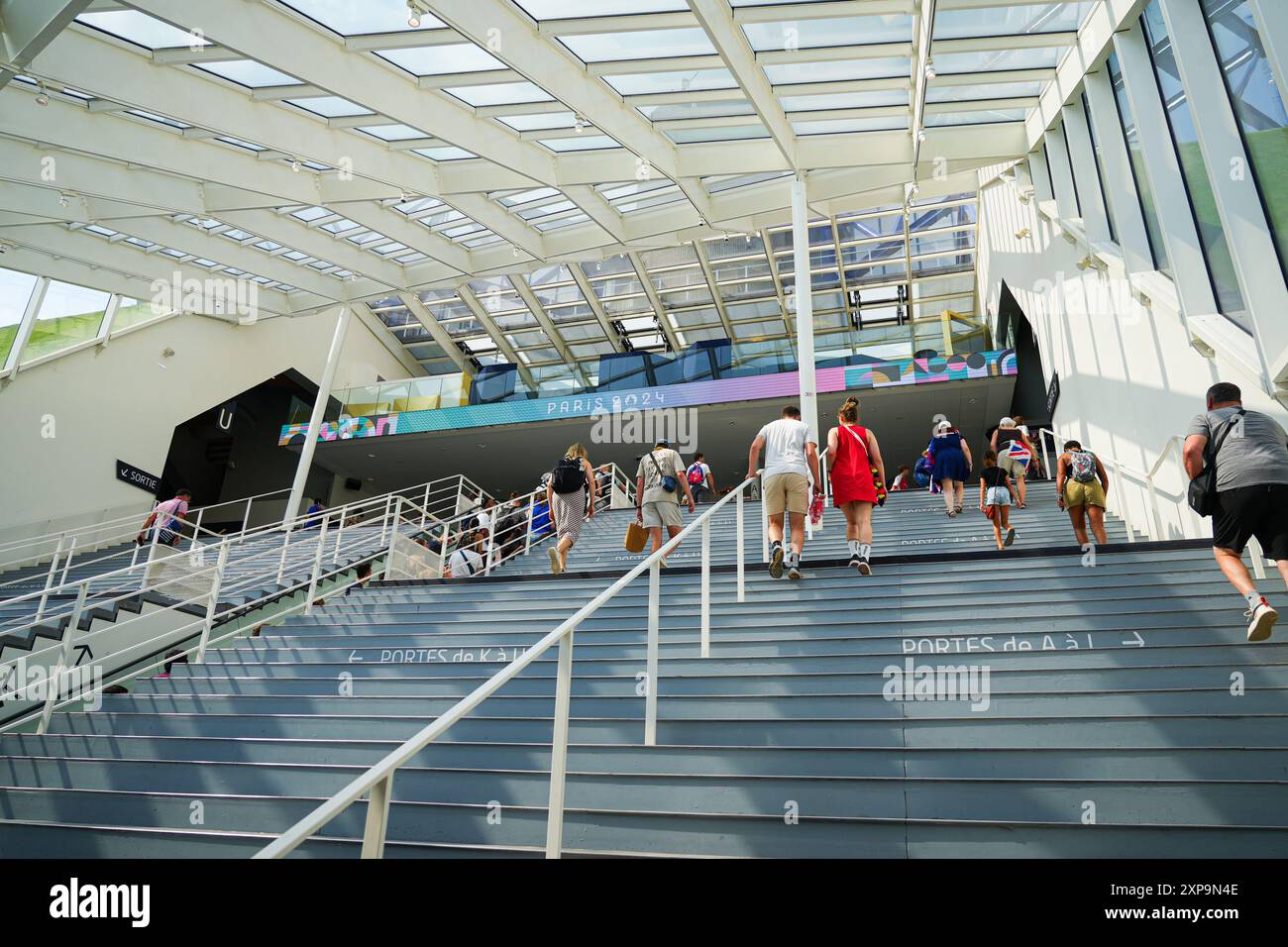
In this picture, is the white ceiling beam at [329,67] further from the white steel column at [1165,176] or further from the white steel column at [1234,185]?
the white steel column at [1234,185]

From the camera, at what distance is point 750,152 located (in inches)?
539

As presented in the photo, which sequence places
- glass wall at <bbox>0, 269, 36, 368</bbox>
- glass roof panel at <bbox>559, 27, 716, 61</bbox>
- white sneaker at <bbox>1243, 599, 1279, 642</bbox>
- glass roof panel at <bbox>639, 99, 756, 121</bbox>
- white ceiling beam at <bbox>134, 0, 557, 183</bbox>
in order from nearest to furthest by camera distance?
1. white sneaker at <bbox>1243, 599, 1279, 642</bbox>
2. white ceiling beam at <bbox>134, 0, 557, 183</bbox>
3. glass roof panel at <bbox>559, 27, 716, 61</bbox>
4. glass roof panel at <bbox>639, 99, 756, 121</bbox>
5. glass wall at <bbox>0, 269, 36, 368</bbox>

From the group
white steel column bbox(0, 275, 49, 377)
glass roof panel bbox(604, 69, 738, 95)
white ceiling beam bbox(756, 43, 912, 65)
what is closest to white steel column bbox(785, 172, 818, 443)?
glass roof panel bbox(604, 69, 738, 95)

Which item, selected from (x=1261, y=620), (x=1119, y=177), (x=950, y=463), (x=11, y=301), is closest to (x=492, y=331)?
(x=11, y=301)

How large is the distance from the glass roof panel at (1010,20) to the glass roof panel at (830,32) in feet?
1.83

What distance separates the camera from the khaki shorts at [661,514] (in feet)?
24.6

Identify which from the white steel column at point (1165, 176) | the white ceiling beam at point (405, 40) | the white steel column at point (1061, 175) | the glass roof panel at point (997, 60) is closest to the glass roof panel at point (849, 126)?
the glass roof panel at point (997, 60)

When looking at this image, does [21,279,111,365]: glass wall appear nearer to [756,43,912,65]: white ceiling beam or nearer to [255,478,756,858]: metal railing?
[756,43,912,65]: white ceiling beam

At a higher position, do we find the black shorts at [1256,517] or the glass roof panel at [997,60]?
the glass roof panel at [997,60]

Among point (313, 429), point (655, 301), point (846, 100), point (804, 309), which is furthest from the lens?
point (655, 301)

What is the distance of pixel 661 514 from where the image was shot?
7.52 meters

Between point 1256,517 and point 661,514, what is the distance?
4.66 m

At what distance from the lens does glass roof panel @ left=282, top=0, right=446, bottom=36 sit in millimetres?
9352

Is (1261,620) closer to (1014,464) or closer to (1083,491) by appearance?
(1083,491)
